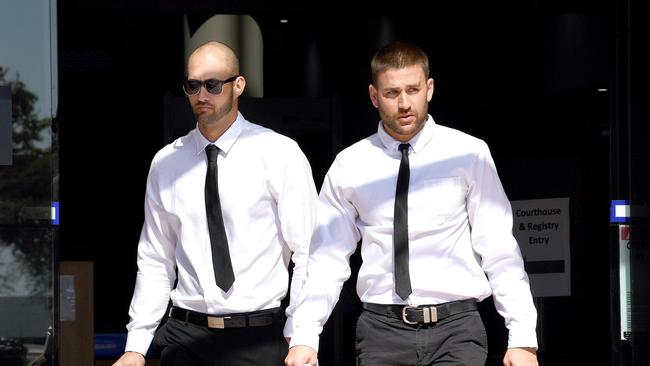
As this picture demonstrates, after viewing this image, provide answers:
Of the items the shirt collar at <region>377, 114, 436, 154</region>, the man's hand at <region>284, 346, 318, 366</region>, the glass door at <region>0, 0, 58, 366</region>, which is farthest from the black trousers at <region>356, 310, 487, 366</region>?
the glass door at <region>0, 0, 58, 366</region>

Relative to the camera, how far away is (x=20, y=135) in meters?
5.89

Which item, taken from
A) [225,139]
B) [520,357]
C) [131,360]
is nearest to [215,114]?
[225,139]

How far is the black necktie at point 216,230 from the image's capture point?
5093 millimetres

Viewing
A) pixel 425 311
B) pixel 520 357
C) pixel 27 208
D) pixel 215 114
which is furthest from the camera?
pixel 27 208

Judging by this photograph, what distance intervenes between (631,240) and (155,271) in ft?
8.36

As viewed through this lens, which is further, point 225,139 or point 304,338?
point 225,139

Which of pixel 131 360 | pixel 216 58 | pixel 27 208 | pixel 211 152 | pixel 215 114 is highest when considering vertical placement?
pixel 216 58

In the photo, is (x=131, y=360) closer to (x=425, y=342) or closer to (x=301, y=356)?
(x=301, y=356)

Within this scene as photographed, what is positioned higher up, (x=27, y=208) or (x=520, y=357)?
(x=27, y=208)

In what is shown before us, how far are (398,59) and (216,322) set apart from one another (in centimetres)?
133

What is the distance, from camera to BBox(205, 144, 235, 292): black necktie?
5.09m

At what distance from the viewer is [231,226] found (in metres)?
5.20

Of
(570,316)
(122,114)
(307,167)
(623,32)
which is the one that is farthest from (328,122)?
(307,167)

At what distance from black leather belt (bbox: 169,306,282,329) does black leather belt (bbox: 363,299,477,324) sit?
0.51 m
